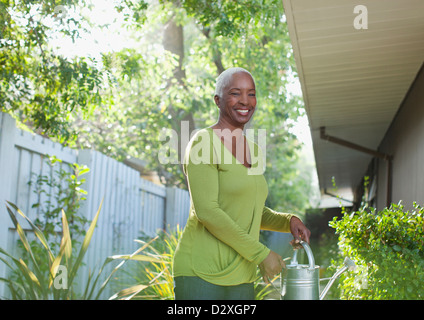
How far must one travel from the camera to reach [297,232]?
1926 mm

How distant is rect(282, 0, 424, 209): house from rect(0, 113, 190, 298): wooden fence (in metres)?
2.43

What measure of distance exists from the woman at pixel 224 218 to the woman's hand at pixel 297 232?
158 mm

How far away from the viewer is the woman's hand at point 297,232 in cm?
190

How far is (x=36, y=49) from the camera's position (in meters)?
5.54

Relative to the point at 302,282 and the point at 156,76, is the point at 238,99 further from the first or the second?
the point at 156,76

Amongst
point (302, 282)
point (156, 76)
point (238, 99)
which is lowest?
point (302, 282)

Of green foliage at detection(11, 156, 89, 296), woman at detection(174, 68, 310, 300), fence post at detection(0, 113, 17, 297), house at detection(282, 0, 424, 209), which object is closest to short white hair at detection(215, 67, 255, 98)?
woman at detection(174, 68, 310, 300)

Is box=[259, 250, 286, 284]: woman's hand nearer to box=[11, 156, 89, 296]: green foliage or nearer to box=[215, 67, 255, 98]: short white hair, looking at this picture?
box=[215, 67, 255, 98]: short white hair

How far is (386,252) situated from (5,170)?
123 inches

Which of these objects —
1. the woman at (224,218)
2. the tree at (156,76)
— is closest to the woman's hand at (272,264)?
the woman at (224,218)

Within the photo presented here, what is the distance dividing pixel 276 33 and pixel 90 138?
15.2ft

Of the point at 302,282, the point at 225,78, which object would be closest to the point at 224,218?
the point at 302,282

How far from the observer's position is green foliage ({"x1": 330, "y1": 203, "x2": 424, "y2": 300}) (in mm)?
2879
